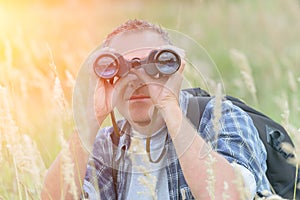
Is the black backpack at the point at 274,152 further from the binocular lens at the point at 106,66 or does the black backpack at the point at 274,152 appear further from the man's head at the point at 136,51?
the binocular lens at the point at 106,66

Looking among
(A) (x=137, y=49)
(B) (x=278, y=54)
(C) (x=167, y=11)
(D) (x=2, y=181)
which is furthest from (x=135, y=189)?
(C) (x=167, y=11)

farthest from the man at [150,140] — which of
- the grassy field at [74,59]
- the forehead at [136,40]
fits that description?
the grassy field at [74,59]

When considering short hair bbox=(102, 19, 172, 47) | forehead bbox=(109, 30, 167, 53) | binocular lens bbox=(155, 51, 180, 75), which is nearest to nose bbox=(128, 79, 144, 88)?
binocular lens bbox=(155, 51, 180, 75)

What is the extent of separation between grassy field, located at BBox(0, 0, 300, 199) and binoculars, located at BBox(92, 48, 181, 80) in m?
0.16

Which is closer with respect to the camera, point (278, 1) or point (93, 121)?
point (93, 121)

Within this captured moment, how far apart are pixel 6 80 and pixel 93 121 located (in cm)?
82

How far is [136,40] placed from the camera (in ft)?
10.6

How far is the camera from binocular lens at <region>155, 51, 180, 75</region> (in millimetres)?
2883

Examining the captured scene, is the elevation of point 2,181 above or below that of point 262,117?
below

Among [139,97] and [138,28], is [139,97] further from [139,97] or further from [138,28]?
[138,28]

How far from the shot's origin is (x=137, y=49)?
3176mm

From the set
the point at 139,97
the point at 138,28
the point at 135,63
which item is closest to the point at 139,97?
the point at 139,97

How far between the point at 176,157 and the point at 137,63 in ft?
1.37

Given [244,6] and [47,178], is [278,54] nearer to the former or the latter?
[244,6]
